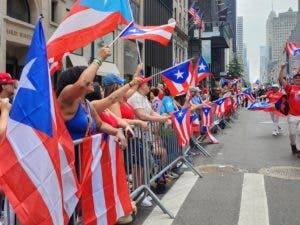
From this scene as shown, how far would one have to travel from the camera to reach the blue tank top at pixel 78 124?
167 inches

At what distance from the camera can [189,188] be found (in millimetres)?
7371

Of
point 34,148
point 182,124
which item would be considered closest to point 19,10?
point 182,124

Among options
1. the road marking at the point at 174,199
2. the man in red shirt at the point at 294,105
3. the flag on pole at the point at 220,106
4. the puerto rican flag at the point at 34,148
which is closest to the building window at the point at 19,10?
the flag on pole at the point at 220,106

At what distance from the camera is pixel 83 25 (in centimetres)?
469

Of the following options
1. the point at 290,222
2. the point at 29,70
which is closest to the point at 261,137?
the point at 290,222

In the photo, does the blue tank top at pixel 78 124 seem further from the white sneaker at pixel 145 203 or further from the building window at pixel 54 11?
the building window at pixel 54 11

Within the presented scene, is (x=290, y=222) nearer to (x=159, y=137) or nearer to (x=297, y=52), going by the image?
(x=159, y=137)

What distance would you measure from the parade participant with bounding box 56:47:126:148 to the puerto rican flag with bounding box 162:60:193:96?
4628 millimetres

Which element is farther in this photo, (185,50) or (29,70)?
(185,50)

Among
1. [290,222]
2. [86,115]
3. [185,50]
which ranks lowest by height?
[290,222]

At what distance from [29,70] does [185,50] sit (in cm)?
5786

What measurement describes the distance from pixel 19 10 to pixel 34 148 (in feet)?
55.7

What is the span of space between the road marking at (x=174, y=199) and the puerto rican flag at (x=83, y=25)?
7.35 ft

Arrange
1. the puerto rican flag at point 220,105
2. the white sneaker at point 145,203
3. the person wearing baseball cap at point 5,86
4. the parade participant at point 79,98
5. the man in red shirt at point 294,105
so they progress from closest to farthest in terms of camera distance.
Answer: the parade participant at point 79,98 < the person wearing baseball cap at point 5,86 < the white sneaker at point 145,203 < the man in red shirt at point 294,105 < the puerto rican flag at point 220,105
